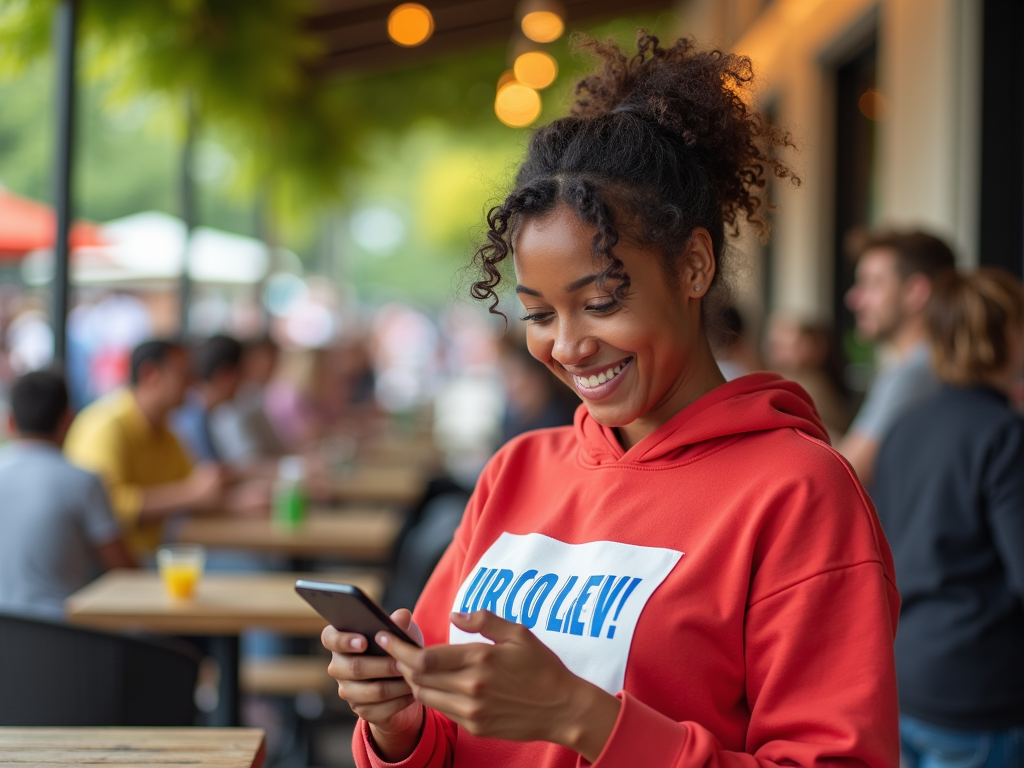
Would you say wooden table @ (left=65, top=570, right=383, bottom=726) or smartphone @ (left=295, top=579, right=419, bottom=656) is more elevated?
smartphone @ (left=295, top=579, right=419, bottom=656)

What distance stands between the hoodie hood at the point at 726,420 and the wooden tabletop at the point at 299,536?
2.73 metres

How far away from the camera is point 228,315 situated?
360 inches

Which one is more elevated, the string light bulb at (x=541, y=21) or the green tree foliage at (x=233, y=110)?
the string light bulb at (x=541, y=21)

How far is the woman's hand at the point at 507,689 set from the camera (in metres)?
1.02

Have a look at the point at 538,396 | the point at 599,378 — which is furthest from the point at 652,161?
the point at 538,396


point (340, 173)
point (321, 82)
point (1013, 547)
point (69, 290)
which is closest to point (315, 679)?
point (69, 290)

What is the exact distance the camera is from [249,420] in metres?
6.13

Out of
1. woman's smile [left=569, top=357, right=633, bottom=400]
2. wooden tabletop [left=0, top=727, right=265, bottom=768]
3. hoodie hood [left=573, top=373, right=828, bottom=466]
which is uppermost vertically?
woman's smile [left=569, top=357, right=633, bottom=400]

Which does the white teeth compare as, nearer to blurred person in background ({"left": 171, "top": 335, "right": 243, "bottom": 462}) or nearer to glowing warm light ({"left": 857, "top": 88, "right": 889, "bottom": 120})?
blurred person in background ({"left": 171, "top": 335, "right": 243, "bottom": 462})

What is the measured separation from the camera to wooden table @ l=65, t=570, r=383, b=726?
2.80 m

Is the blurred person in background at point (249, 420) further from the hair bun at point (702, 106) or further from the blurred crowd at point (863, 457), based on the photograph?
the hair bun at point (702, 106)

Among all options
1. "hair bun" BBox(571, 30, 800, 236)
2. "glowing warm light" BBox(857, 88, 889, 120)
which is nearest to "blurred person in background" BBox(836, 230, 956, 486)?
"hair bun" BBox(571, 30, 800, 236)

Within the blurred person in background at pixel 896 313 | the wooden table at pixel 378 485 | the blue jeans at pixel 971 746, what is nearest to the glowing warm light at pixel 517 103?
the wooden table at pixel 378 485

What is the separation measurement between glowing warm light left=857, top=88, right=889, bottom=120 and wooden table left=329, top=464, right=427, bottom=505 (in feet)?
10.3
